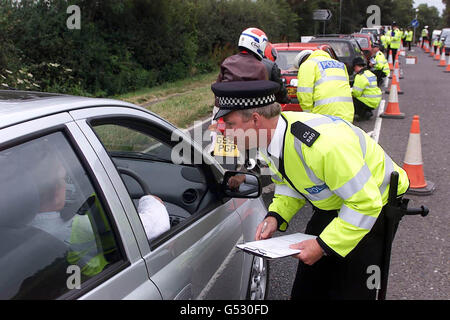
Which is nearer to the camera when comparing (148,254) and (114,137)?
(148,254)

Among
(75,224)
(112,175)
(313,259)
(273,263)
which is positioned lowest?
(273,263)

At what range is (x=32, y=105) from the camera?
5.52 feet

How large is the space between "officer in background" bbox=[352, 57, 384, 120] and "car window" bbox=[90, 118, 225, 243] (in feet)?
26.1

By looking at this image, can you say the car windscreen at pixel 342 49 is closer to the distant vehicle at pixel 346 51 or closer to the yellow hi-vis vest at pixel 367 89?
the distant vehicle at pixel 346 51

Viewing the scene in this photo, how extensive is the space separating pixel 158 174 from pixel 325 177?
1.17 meters

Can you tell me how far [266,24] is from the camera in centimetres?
2867

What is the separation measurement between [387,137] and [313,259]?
768cm

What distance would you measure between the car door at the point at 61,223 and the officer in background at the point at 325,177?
776 millimetres

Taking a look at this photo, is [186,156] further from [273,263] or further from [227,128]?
[273,263]

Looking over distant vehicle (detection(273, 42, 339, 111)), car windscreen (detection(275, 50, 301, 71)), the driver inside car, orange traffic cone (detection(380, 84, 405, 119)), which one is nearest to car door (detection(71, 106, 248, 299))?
the driver inside car

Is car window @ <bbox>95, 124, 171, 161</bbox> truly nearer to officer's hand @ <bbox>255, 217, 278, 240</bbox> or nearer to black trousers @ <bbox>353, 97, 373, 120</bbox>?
officer's hand @ <bbox>255, 217, 278, 240</bbox>

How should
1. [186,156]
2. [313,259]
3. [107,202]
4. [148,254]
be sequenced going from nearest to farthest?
[107,202]
[148,254]
[313,259]
[186,156]

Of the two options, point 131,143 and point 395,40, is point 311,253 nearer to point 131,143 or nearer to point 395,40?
point 131,143
